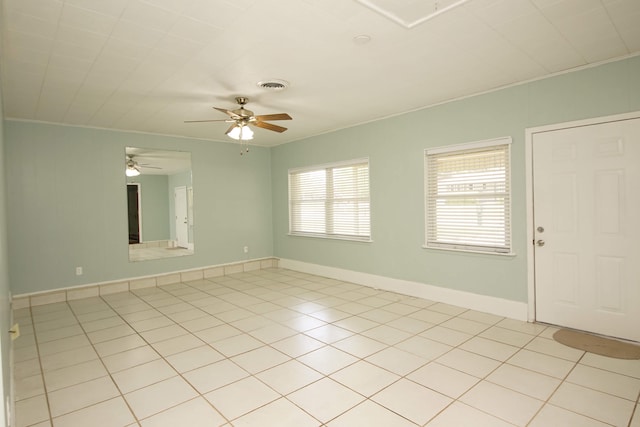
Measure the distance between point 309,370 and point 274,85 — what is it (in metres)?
2.80

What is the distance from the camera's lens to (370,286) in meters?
5.48

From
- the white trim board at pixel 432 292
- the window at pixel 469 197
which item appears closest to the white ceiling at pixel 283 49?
the window at pixel 469 197

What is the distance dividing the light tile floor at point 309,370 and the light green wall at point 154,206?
65.5 inches

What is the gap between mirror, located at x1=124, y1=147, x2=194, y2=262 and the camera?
5.72m

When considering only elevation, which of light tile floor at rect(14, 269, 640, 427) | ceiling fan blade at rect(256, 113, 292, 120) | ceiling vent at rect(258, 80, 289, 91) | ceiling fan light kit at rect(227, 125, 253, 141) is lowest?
light tile floor at rect(14, 269, 640, 427)

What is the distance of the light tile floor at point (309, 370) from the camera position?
7.41ft

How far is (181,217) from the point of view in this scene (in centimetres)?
614

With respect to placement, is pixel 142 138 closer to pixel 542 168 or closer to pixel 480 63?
pixel 480 63

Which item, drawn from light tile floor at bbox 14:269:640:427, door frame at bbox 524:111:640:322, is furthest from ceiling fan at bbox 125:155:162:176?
door frame at bbox 524:111:640:322

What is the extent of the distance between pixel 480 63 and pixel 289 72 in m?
1.81

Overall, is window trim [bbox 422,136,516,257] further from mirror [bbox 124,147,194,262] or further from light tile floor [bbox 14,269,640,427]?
mirror [bbox 124,147,194,262]

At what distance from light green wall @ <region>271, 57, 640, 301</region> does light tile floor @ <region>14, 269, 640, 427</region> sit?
1.86 feet

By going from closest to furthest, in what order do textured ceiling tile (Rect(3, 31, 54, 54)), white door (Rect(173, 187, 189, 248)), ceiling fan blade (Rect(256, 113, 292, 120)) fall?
textured ceiling tile (Rect(3, 31, 54, 54))
ceiling fan blade (Rect(256, 113, 292, 120))
white door (Rect(173, 187, 189, 248))

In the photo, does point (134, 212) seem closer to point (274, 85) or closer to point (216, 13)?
point (274, 85)
